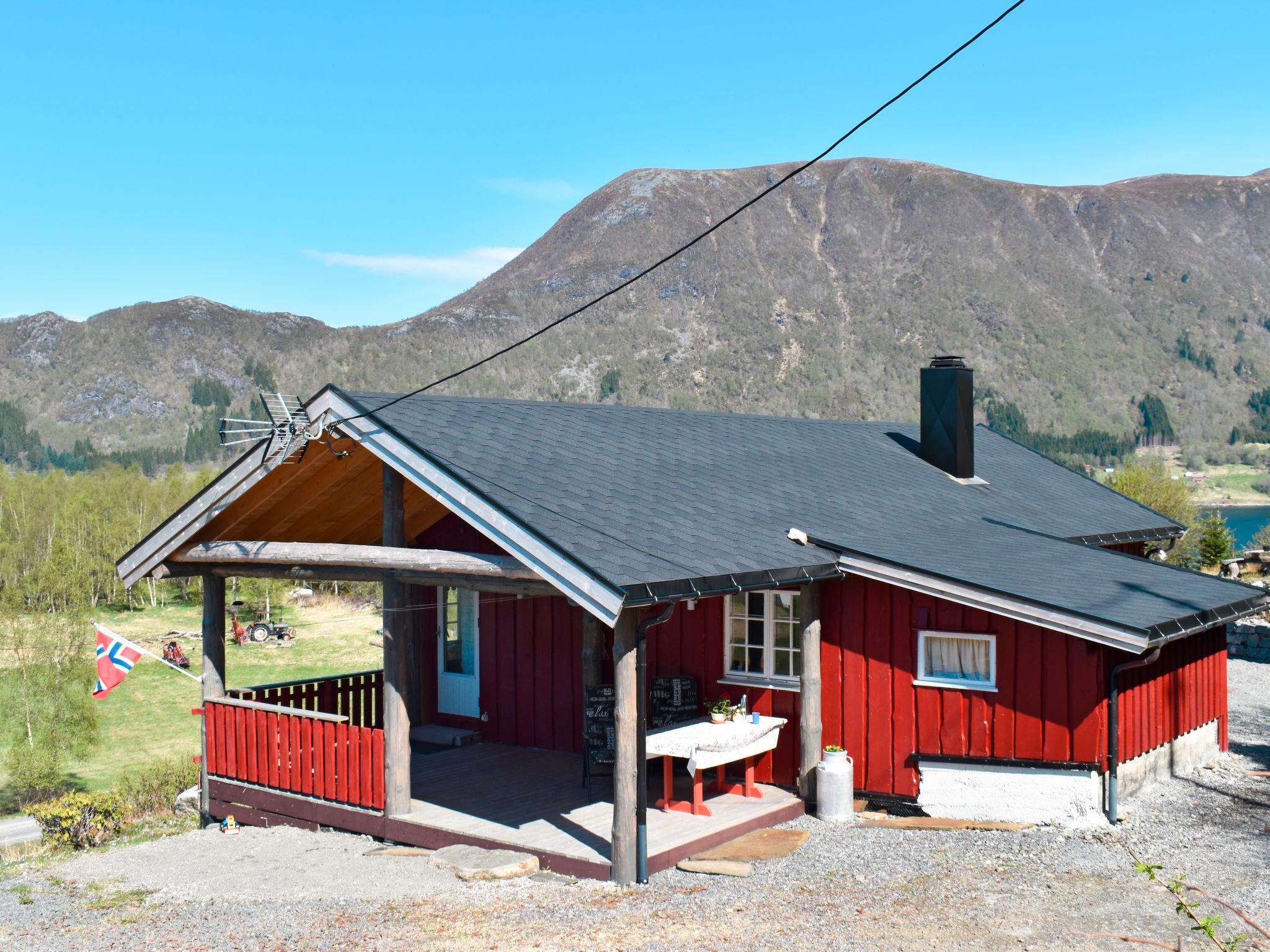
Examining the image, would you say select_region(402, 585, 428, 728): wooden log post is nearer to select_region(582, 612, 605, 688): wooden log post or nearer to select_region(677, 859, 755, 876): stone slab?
select_region(582, 612, 605, 688): wooden log post

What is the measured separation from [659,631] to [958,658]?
3.09m

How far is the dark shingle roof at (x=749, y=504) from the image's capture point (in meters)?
9.15

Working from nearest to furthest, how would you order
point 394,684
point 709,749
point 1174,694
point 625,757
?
point 625,757 → point 709,749 → point 394,684 → point 1174,694

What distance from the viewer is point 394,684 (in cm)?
1028

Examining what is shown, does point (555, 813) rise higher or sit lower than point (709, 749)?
lower

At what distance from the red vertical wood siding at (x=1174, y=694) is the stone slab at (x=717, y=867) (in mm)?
3730

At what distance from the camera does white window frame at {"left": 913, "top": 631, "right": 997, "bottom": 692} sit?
10.1 m

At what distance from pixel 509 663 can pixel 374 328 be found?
140 metres

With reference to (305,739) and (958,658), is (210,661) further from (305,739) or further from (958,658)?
(958,658)

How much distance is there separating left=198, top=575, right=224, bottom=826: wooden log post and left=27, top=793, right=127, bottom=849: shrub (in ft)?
4.16

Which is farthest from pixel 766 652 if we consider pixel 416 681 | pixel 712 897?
pixel 416 681

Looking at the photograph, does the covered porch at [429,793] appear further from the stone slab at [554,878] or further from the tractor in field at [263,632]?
A: the tractor in field at [263,632]

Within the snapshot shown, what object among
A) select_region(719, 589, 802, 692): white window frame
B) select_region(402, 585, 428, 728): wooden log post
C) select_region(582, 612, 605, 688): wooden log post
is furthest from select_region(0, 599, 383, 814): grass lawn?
select_region(719, 589, 802, 692): white window frame

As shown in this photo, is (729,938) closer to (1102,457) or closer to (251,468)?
(251,468)
